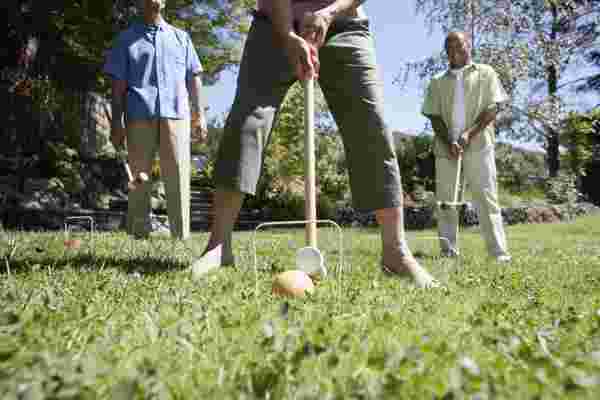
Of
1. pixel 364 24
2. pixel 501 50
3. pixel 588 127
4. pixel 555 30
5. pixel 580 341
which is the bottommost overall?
pixel 580 341

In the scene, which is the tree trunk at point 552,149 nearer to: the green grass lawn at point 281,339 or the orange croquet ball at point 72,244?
the orange croquet ball at point 72,244

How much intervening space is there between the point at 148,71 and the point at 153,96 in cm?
21

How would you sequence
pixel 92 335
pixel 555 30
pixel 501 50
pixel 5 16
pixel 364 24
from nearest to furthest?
1. pixel 92 335
2. pixel 364 24
3. pixel 5 16
4. pixel 501 50
5. pixel 555 30

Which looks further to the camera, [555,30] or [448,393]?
[555,30]

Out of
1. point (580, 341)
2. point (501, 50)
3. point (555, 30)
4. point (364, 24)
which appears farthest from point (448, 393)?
point (555, 30)

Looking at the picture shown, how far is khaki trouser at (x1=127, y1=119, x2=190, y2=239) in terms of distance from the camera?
418 centimetres

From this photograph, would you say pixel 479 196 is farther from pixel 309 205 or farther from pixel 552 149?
pixel 552 149

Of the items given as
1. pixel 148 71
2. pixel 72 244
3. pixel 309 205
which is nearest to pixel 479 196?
pixel 309 205

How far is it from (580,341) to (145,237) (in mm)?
3780

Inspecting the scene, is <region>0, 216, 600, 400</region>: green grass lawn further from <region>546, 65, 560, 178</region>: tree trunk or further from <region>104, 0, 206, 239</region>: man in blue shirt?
<region>546, 65, 560, 178</region>: tree trunk

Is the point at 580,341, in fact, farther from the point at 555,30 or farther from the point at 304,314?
the point at 555,30

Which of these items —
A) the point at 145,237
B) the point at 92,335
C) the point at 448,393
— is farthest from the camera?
the point at 145,237

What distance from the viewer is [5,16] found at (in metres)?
9.61

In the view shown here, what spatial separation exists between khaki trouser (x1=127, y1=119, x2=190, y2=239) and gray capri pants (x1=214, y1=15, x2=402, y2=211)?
1713 mm
